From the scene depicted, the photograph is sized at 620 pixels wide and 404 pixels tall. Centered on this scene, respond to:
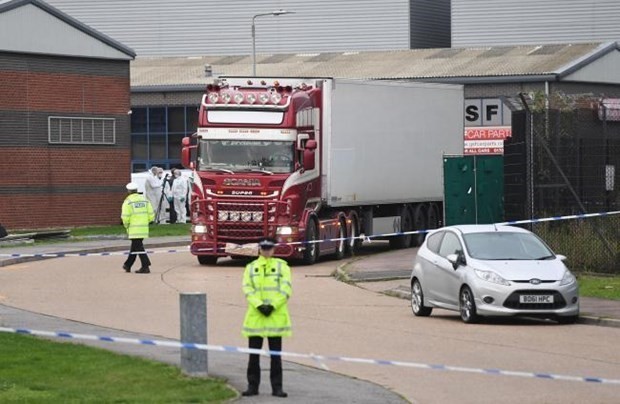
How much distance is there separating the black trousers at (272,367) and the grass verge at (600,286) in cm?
1139

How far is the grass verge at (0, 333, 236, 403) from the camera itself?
14562 millimetres

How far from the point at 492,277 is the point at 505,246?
1128 millimetres

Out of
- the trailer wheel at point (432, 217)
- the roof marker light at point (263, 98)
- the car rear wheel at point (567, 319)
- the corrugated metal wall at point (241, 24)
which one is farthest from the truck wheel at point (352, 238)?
the corrugated metal wall at point (241, 24)

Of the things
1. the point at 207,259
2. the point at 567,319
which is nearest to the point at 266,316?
the point at 567,319

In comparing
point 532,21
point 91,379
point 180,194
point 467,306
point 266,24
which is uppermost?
point 266,24

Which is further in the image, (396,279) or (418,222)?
(418,222)

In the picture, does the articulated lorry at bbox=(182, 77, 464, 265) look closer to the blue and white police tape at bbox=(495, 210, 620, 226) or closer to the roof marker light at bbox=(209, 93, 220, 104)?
the roof marker light at bbox=(209, 93, 220, 104)

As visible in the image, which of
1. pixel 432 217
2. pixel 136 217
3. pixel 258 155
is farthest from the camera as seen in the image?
pixel 432 217

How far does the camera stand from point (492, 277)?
22062 mm

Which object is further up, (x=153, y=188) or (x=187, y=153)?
(x=187, y=153)

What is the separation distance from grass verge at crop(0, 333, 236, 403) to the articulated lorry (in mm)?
15085

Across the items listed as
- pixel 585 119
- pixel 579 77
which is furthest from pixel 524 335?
pixel 579 77

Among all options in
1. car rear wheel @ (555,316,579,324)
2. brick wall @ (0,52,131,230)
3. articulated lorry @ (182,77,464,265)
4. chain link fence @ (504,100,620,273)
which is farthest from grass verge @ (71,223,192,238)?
car rear wheel @ (555,316,579,324)

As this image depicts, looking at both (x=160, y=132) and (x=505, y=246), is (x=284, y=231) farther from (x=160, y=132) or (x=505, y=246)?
(x=160, y=132)
